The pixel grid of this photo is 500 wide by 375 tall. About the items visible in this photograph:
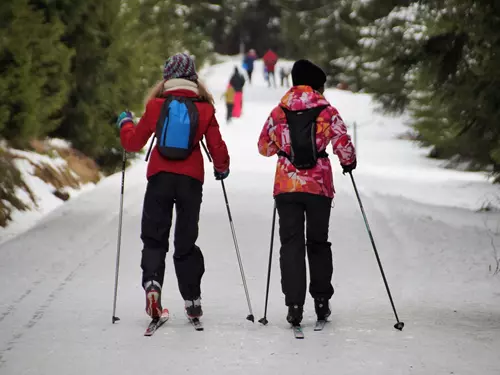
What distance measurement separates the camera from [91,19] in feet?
61.4

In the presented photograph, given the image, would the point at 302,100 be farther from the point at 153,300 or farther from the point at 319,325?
the point at 153,300

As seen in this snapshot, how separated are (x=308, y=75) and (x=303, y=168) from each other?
70cm

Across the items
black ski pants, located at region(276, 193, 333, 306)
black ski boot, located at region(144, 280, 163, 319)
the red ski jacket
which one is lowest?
black ski boot, located at region(144, 280, 163, 319)

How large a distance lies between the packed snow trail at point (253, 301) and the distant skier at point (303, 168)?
16.4 inches

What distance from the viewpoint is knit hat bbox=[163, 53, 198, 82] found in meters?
7.15

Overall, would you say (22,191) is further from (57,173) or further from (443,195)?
(443,195)

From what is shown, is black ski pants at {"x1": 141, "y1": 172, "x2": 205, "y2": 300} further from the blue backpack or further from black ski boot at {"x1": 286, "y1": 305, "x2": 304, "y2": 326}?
black ski boot at {"x1": 286, "y1": 305, "x2": 304, "y2": 326}

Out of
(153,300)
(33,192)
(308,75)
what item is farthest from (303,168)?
(33,192)

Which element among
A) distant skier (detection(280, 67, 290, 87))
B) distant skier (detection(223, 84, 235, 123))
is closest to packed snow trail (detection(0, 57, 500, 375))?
distant skier (detection(223, 84, 235, 123))

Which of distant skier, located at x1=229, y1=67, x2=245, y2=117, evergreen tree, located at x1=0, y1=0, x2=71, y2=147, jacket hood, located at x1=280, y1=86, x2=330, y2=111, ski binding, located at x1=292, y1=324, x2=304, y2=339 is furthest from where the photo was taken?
distant skier, located at x1=229, y1=67, x2=245, y2=117

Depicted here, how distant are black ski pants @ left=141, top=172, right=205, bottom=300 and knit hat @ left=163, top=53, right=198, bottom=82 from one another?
29.0 inches

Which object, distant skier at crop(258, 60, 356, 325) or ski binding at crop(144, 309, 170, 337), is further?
distant skier at crop(258, 60, 356, 325)

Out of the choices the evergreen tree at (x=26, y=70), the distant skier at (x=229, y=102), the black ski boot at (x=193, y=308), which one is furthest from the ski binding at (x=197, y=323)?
the distant skier at (x=229, y=102)

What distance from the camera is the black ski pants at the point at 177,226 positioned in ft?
23.2
